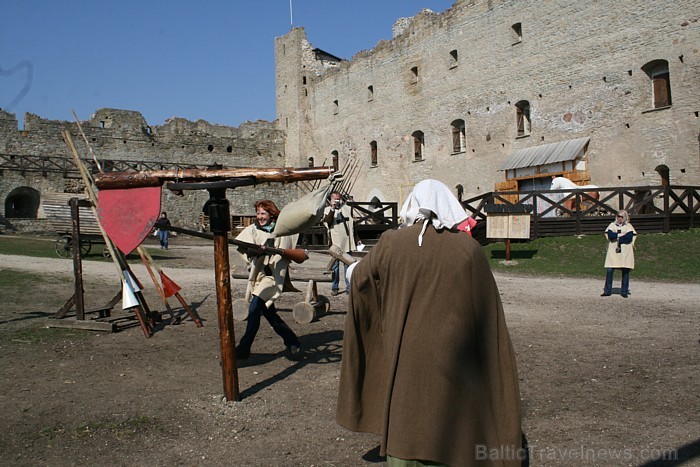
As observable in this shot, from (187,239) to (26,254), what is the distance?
1130 cm

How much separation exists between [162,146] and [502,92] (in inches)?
737

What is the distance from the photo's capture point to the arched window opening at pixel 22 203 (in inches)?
1035

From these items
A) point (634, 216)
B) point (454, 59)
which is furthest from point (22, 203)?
point (634, 216)

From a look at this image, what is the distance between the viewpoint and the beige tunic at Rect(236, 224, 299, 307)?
549cm

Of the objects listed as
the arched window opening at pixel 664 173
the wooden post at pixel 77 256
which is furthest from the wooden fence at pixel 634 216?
the wooden post at pixel 77 256

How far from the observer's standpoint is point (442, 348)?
2748 millimetres

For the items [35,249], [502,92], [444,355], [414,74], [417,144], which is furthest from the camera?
[417,144]

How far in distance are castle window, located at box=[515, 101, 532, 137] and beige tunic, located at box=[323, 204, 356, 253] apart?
15812 mm

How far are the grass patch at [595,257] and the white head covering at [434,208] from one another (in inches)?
422

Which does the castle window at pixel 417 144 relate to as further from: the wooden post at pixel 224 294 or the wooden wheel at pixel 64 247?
the wooden post at pixel 224 294

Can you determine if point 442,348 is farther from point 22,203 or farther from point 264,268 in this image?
point 22,203

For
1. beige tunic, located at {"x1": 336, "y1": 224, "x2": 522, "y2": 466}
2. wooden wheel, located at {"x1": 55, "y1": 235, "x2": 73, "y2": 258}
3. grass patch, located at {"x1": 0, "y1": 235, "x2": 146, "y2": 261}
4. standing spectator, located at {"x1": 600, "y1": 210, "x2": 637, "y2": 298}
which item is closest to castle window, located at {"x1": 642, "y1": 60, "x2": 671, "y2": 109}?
standing spectator, located at {"x1": 600, "y1": 210, "x2": 637, "y2": 298}

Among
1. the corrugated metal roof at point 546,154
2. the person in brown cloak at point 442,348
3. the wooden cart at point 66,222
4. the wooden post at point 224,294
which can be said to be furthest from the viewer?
the corrugated metal roof at point 546,154

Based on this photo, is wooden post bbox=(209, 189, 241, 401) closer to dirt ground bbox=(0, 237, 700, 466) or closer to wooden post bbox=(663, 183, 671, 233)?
dirt ground bbox=(0, 237, 700, 466)
